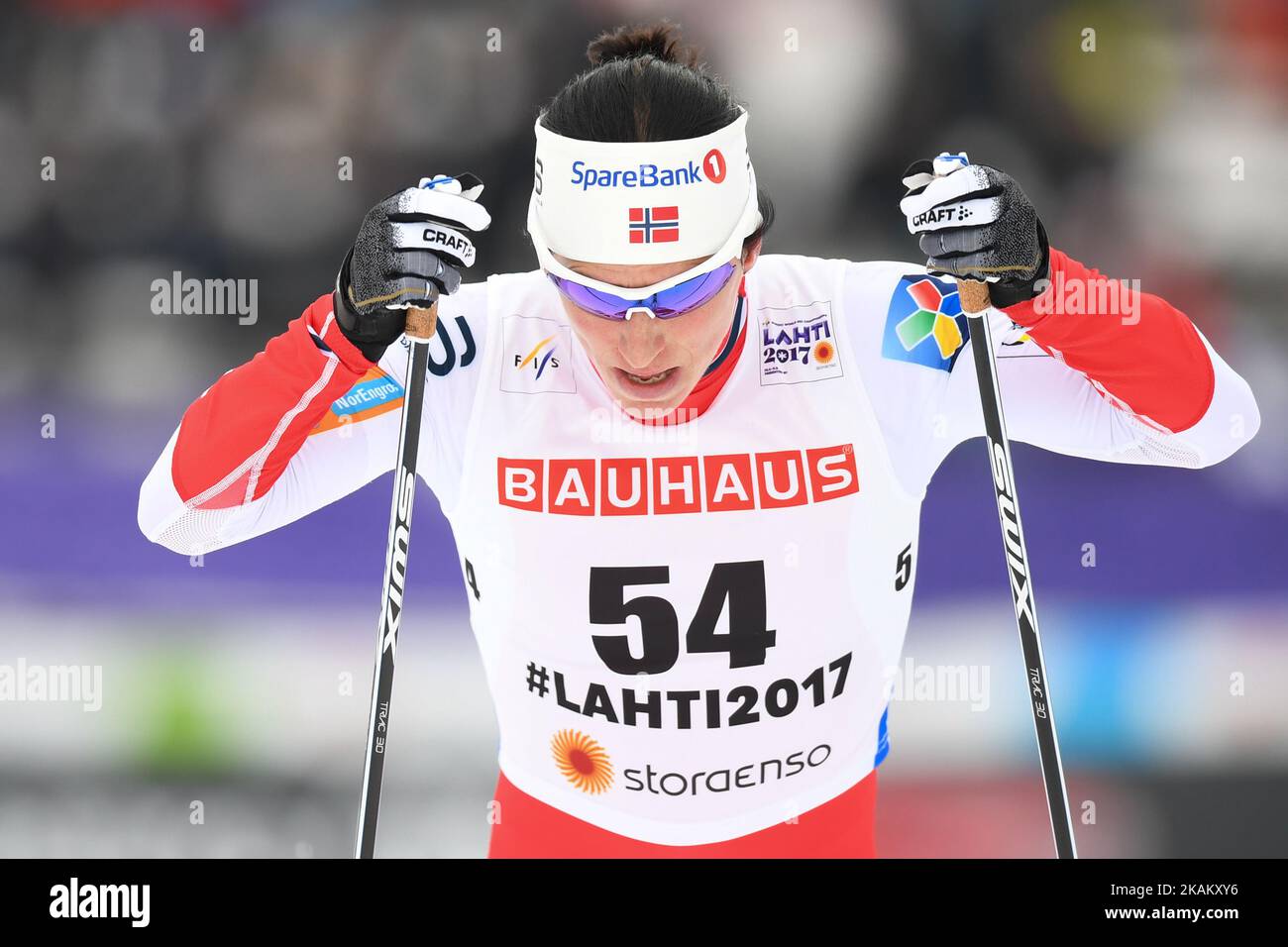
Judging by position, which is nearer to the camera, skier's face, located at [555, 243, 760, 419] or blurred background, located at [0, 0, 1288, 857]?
skier's face, located at [555, 243, 760, 419]

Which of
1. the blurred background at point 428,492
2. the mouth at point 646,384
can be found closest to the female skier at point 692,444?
the mouth at point 646,384

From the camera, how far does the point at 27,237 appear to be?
4750 mm

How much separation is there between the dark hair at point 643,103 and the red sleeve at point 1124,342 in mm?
579

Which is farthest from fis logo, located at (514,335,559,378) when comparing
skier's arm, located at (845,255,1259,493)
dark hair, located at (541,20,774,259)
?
skier's arm, located at (845,255,1259,493)

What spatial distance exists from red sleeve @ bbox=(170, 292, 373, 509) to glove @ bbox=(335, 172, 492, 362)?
4 centimetres

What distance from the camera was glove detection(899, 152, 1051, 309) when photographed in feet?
7.23

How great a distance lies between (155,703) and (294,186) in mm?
Result: 1730

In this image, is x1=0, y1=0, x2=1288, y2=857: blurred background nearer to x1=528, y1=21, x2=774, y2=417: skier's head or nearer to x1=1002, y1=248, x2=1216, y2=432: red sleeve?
x1=1002, y1=248, x2=1216, y2=432: red sleeve

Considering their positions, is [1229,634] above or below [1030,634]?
below

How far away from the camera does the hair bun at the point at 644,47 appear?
2.30 m

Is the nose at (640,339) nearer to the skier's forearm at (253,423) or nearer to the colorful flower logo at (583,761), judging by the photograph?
the skier's forearm at (253,423)

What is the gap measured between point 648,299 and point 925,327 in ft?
1.76
